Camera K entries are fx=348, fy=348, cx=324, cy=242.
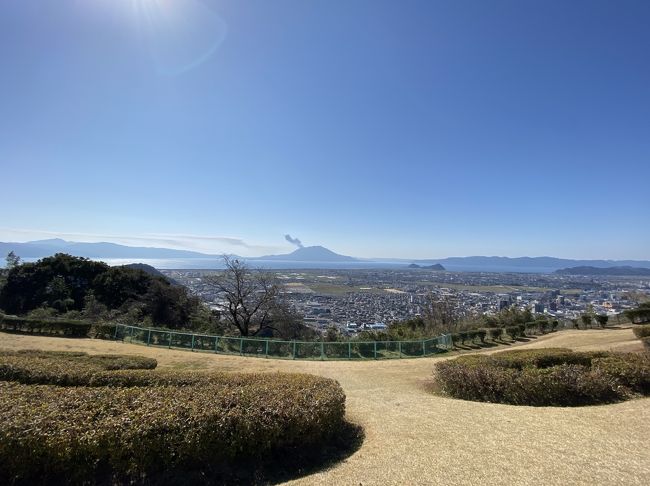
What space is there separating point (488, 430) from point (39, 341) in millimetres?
23158

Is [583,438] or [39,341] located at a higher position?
[583,438]

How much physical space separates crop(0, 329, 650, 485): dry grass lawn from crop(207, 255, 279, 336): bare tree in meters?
19.5

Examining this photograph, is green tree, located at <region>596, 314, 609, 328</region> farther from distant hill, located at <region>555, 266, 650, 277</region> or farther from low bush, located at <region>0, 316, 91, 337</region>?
distant hill, located at <region>555, 266, 650, 277</region>

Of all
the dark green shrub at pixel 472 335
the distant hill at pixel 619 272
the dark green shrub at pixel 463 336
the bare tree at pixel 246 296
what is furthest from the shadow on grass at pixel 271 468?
the distant hill at pixel 619 272

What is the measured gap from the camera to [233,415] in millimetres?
5367

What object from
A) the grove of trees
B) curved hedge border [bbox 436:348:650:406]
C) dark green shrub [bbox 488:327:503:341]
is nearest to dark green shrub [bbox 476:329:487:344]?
dark green shrub [bbox 488:327:503:341]

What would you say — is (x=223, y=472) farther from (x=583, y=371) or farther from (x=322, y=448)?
(x=583, y=371)

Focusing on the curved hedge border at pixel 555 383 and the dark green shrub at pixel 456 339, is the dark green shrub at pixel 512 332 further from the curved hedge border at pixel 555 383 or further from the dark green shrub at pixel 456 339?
the curved hedge border at pixel 555 383

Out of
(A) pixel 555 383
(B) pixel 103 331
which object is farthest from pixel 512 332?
(B) pixel 103 331

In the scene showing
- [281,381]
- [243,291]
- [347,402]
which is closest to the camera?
[281,381]

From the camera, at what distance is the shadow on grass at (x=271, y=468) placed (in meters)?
5.03

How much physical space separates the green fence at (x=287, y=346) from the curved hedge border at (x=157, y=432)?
461 inches

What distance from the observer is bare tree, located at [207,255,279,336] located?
93.7 feet

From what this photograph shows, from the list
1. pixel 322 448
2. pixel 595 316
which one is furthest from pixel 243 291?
pixel 595 316
